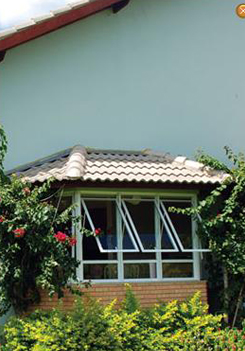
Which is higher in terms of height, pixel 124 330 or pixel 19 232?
pixel 19 232

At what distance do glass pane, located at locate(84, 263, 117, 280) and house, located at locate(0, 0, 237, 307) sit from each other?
0.02 meters

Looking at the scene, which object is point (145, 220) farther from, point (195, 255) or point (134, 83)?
point (134, 83)

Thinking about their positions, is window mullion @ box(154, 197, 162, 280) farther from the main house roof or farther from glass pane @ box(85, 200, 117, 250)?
the main house roof

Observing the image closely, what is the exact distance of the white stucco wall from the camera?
16.3 m

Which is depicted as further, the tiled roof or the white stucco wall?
the white stucco wall

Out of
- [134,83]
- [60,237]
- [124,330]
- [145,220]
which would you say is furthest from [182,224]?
[134,83]

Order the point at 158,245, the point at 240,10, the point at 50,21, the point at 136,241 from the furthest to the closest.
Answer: the point at 240,10
the point at 50,21
the point at 158,245
the point at 136,241

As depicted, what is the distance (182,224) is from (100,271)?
7.23ft

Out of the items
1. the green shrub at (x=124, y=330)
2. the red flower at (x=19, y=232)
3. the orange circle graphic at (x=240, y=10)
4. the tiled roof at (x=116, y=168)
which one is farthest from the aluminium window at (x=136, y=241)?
the orange circle graphic at (x=240, y=10)

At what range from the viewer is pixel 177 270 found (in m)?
15.2

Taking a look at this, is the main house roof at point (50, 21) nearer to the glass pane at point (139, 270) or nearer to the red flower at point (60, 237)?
the red flower at point (60, 237)

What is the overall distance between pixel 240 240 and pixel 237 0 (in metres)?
6.98

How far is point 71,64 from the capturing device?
661 inches

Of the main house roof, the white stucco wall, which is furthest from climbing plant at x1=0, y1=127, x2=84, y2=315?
the main house roof
